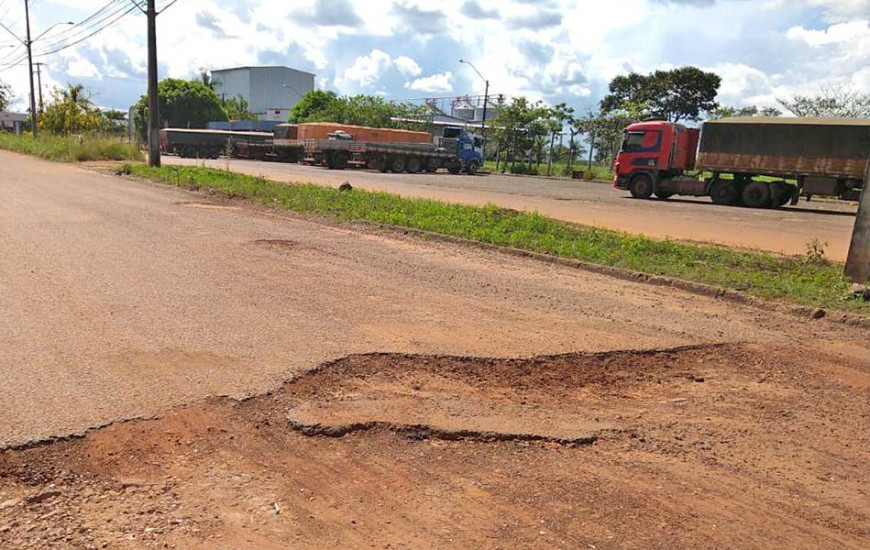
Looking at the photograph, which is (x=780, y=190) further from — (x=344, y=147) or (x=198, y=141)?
(x=198, y=141)

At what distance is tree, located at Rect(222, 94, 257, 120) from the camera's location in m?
98.1

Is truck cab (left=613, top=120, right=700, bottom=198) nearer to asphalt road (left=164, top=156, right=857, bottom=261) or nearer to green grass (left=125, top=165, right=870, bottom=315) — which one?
asphalt road (left=164, top=156, right=857, bottom=261)

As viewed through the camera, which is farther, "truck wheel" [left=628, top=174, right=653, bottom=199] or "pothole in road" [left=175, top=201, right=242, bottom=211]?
"truck wheel" [left=628, top=174, right=653, bottom=199]

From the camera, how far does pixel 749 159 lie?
2331cm

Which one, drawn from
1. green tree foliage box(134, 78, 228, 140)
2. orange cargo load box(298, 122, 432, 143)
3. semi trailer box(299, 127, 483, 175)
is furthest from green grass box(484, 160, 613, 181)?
green tree foliage box(134, 78, 228, 140)

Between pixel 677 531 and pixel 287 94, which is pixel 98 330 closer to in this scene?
pixel 677 531

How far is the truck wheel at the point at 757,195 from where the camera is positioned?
2359 cm

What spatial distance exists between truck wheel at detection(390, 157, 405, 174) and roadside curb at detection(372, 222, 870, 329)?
92.7 feet

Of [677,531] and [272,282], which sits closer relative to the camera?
[677,531]

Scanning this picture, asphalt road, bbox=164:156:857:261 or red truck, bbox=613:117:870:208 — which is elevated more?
red truck, bbox=613:117:870:208

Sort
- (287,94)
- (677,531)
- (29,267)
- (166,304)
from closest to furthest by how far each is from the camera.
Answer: (677,531) → (166,304) → (29,267) → (287,94)

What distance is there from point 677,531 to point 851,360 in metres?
3.59

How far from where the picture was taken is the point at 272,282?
7266 millimetres

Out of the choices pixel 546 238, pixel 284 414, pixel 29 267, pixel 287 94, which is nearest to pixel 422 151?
pixel 546 238
